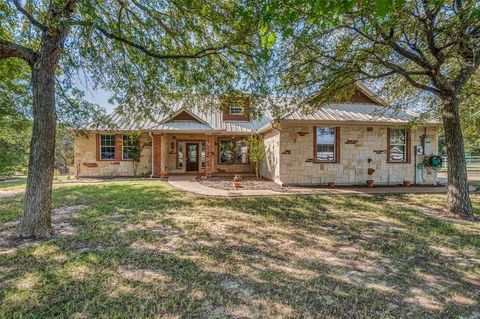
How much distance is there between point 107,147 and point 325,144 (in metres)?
12.0

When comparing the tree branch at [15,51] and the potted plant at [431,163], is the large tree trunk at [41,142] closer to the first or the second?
the tree branch at [15,51]

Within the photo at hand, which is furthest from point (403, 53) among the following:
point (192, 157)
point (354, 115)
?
point (192, 157)

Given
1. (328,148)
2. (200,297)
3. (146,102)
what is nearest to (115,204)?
(146,102)

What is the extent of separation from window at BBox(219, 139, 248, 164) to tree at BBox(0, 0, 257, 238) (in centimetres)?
886

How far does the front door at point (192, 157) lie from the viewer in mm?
16484

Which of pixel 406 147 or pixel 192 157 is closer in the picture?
pixel 406 147

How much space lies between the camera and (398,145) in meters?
12.2

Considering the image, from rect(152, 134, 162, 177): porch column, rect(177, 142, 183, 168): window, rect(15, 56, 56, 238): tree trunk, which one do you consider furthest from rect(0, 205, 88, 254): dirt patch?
rect(177, 142, 183, 168): window

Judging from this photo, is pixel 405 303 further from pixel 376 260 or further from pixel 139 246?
pixel 139 246

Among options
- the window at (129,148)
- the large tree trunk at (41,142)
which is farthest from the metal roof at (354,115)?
the window at (129,148)

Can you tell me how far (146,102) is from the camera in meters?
7.49

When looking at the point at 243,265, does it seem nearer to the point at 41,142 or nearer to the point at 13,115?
the point at 41,142

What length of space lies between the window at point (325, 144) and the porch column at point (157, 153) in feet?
27.9

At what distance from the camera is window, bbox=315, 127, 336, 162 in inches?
457
